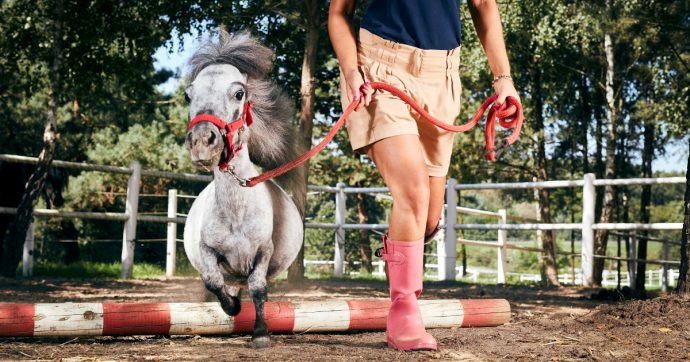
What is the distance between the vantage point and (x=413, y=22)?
3.27 m

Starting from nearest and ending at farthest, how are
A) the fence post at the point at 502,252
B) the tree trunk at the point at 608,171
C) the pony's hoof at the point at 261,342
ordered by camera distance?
the pony's hoof at the point at 261,342
the fence post at the point at 502,252
the tree trunk at the point at 608,171

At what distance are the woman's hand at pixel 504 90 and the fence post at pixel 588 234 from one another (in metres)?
6.59

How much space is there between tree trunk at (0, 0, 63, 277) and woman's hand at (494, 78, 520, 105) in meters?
7.06

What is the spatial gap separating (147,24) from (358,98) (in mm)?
7645

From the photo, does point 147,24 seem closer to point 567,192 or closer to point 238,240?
point 238,240

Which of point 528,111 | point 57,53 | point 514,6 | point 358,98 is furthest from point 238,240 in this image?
point 528,111

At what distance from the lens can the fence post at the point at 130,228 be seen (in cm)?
966

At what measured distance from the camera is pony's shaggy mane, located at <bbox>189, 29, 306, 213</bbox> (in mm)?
3779

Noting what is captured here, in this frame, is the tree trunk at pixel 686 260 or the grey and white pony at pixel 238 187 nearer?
the grey and white pony at pixel 238 187

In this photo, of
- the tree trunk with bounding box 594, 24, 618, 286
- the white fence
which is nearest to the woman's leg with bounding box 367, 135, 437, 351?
the white fence

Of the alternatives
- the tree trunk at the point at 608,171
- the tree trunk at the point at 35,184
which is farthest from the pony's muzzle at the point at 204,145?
the tree trunk at the point at 608,171

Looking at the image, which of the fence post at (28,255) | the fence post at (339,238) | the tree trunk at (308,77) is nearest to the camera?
the tree trunk at (308,77)

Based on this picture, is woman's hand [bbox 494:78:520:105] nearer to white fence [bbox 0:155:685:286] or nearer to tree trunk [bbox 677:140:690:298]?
tree trunk [bbox 677:140:690:298]

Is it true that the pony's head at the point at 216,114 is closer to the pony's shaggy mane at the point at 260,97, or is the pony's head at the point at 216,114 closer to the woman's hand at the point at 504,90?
the pony's shaggy mane at the point at 260,97
